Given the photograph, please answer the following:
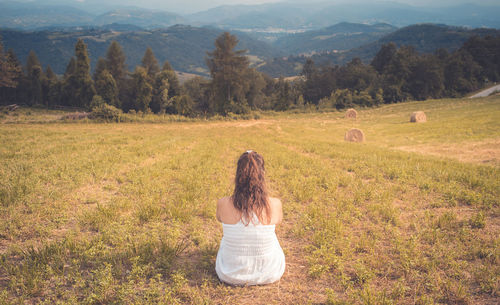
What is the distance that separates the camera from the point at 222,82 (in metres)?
52.5

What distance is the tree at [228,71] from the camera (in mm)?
51062

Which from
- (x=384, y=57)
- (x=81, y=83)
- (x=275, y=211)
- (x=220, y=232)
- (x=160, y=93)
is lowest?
(x=220, y=232)

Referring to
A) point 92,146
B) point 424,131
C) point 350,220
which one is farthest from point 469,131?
point 92,146

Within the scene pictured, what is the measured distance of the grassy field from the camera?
3.90m

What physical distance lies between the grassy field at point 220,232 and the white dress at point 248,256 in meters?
0.22

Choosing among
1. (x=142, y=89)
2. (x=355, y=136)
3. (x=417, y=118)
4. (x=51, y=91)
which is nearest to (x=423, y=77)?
(x=417, y=118)

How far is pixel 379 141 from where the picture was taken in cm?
2092

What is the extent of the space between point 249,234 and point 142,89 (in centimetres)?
6190

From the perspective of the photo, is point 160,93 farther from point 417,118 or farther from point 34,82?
point 417,118

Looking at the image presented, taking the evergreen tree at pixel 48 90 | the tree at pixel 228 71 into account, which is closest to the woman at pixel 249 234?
the tree at pixel 228 71

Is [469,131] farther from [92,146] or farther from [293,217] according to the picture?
[92,146]

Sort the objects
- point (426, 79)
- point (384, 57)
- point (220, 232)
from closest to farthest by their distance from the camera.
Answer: point (220, 232) → point (426, 79) → point (384, 57)

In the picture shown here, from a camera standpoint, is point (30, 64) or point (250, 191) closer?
point (250, 191)

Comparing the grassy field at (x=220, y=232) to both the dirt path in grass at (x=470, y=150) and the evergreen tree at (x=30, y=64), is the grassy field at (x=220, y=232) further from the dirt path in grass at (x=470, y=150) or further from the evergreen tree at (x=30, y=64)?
the evergreen tree at (x=30, y=64)
